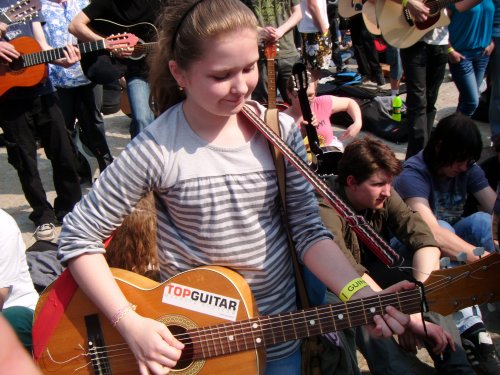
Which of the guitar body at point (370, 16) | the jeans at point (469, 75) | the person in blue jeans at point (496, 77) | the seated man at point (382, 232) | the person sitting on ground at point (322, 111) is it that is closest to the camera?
the seated man at point (382, 232)

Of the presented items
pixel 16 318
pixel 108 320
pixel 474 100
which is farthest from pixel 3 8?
pixel 474 100

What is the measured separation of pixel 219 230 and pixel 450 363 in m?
1.54

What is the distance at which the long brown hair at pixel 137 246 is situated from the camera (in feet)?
8.00

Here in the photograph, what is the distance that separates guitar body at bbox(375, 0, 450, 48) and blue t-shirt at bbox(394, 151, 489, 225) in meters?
1.81

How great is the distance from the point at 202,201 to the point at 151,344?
0.42 metres

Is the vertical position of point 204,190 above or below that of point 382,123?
above

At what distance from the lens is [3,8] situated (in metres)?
4.29

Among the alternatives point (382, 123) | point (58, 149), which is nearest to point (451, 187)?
point (382, 123)

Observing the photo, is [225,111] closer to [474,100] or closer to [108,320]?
[108,320]

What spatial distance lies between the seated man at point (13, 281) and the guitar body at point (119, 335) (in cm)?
39

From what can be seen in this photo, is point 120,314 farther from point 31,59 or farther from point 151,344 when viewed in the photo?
point 31,59

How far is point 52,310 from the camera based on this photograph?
75.3 inches

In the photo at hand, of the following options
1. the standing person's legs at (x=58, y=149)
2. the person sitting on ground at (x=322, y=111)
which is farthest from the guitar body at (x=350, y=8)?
the standing person's legs at (x=58, y=149)

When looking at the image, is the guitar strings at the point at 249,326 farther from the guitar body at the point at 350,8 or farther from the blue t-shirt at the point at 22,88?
the guitar body at the point at 350,8
